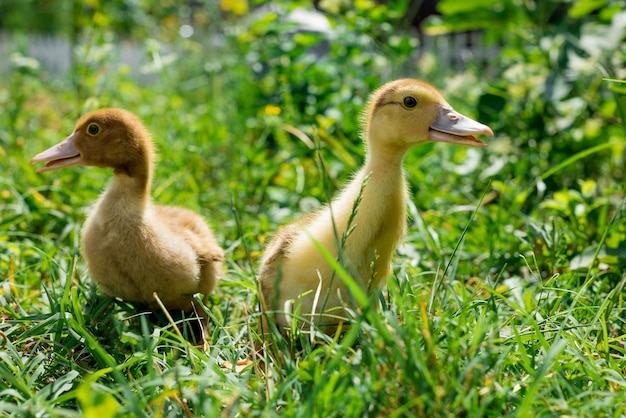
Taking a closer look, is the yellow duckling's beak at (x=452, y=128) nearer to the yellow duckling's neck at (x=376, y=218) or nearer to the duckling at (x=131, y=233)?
the yellow duckling's neck at (x=376, y=218)

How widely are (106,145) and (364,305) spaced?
166 cm

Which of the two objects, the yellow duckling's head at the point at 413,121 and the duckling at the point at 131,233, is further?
the duckling at the point at 131,233

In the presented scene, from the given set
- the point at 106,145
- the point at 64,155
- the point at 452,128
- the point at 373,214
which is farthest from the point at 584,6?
the point at 64,155

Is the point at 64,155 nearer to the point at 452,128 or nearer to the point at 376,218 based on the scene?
the point at 376,218

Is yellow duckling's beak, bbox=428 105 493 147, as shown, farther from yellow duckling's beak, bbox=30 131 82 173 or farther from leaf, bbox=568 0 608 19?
leaf, bbox=568 0 608 19

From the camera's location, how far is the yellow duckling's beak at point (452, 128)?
2.52 metres

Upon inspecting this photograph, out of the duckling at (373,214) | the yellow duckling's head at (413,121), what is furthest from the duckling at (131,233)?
the yellow duckling's head at (413,121)

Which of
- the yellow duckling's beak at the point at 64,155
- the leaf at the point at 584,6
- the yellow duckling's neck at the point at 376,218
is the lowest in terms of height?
the yellow duckling's neck at the point at 376,218

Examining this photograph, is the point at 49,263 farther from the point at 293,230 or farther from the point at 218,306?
the point at 293,230

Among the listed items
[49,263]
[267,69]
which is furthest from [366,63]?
[49,263]

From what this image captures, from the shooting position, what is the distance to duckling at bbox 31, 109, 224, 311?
2797 mm

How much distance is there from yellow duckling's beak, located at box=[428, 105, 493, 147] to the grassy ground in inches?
8.1

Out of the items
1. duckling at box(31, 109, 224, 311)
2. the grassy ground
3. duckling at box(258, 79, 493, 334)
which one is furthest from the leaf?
duckling at box(31, 109, 224, 311)

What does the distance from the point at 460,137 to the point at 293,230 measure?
75cm
